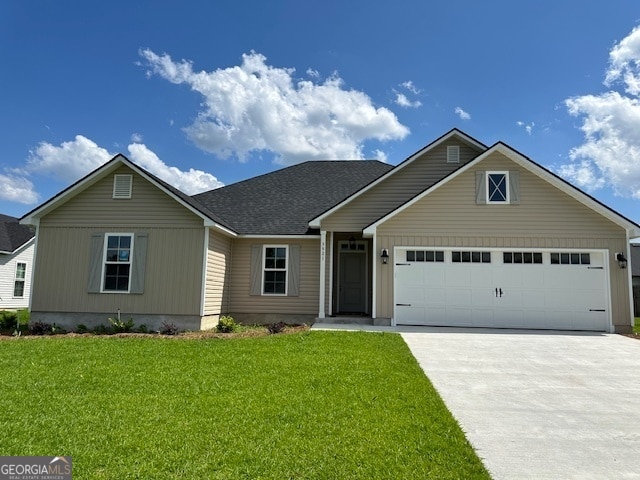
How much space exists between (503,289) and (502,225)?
6.22ft

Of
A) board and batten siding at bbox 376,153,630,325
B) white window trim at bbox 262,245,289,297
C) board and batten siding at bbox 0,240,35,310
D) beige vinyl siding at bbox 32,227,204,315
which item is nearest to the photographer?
beige vinyl siding at bbox 32,227,204,315

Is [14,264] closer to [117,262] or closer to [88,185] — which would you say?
[88,185]

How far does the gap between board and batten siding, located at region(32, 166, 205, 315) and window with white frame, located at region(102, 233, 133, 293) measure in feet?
0.69

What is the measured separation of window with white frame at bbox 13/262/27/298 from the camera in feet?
68.6

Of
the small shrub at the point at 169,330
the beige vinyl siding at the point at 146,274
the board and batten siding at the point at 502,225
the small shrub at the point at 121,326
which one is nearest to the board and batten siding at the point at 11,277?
the beige vinyl siding at the point at 146,274

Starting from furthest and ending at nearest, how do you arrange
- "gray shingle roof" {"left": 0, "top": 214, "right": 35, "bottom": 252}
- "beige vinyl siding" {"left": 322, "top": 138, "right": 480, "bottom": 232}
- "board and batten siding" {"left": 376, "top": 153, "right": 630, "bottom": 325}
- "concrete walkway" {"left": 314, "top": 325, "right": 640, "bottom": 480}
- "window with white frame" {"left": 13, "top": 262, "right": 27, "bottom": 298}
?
"window with white frame" {"left": 13, "top": 262, "right": 27, "bottom": 298} → "gray shingle roof" {"left": 0, "top": 214, "right": 35, "bottom": 252} → "beige vinyl siding" {"left": 322, "top": 138, "right": 480, "bottom": 232} → "board and batten siding" {"left": 376, "top": 153, "right": 630, "bottom": 325} → "concrete walkway" {"left": 314, "top": 325, "right": 640, "bottom": 480}

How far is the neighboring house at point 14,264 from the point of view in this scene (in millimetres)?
20000

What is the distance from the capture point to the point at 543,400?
546 cm

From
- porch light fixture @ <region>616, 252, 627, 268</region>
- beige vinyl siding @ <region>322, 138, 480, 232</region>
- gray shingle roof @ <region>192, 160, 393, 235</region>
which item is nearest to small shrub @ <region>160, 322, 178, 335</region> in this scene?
gray shingle roof @ <region>192, 160, 393, 235</region>

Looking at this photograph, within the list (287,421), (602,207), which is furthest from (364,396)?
(602,207)

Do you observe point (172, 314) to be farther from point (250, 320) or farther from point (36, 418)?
point (36, 418)

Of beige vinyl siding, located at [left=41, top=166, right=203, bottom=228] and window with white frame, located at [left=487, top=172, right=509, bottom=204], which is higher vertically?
window with white frame, located at [left=487, top=172, right=509, bottom=204]

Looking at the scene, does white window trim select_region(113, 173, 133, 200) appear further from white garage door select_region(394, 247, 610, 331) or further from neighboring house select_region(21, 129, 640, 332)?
white garage door select_region(394, 247, 610, 331)

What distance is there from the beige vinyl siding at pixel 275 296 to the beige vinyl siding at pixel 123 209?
2.56 metres
